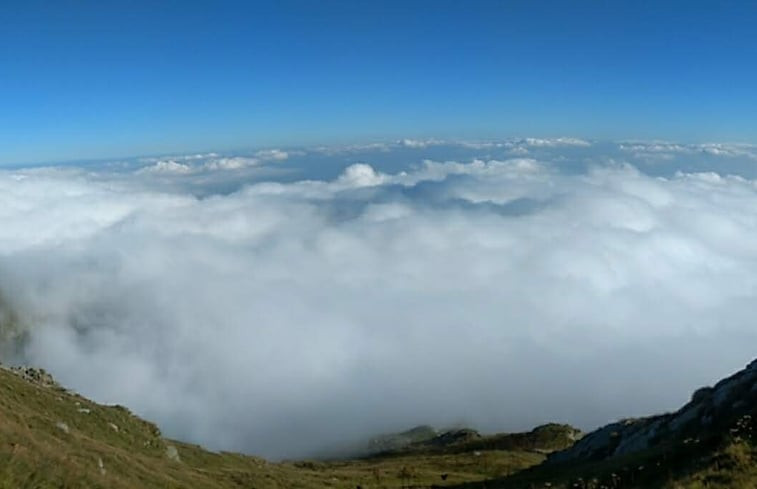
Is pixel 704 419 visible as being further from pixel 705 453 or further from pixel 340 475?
pixel 340 475

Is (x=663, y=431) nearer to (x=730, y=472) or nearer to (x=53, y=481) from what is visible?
(x=730, y=472)

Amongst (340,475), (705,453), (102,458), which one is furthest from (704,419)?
(340,475)

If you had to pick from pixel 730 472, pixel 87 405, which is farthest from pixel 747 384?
pixel 87 405

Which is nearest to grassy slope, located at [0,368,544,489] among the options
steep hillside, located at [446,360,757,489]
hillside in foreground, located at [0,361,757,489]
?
hillside in foreground, located at [0,361,757,489]

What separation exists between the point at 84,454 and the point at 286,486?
2963 cm

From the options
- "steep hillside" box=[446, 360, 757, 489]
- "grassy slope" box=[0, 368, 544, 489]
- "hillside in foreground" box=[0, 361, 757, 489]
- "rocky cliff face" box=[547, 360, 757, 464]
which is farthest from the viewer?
"rocky cliff face" box=[547, 360, 757, 464]

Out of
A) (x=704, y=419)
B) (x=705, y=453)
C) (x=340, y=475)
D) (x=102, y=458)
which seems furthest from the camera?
(x=340, y=475)

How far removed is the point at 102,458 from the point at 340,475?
62320 mm

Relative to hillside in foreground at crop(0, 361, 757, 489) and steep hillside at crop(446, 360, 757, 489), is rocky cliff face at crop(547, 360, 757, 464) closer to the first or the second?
steep hillside at crop(446, 360, 757, 489)

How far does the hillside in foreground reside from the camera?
75.2 feet

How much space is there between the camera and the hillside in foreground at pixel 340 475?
2291 centimetres

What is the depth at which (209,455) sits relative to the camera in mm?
85562

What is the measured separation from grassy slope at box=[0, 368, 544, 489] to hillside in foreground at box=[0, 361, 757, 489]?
0.13 m

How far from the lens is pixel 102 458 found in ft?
142
